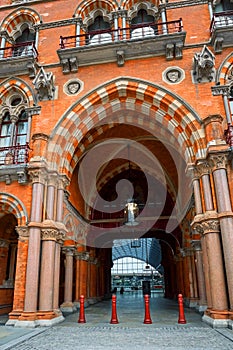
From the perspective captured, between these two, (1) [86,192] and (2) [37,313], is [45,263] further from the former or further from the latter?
(1) [86,192]

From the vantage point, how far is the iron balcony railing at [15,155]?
10.6m

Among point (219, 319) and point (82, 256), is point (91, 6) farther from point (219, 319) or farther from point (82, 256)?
point (219, 319)

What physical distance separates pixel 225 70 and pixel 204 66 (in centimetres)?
93

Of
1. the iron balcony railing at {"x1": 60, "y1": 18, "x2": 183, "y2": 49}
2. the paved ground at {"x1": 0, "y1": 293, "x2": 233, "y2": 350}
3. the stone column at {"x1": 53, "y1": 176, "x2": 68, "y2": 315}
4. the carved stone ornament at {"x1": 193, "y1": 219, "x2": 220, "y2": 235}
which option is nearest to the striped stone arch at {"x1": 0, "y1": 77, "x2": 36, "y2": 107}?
the iron balcony railing at {"x1": 60, "y1": 18, "x2": 183, "y2": 49}

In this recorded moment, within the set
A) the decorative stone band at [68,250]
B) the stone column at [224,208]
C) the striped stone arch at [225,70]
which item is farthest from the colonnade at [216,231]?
the decorative stone band at [68,250]

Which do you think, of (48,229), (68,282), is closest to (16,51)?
(48,229)

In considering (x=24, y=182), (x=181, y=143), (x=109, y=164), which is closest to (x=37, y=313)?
(x=24, y=182)

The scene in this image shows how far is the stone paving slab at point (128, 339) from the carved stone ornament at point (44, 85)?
7935 mm

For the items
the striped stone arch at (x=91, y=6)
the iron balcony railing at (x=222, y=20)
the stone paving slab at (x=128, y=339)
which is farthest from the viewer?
the striped stone arch at (x=91, y=6)

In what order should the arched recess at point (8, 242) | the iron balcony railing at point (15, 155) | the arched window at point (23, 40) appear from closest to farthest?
the arched recess at point (8, 242) → the iron balcony railing at point (15, 155) → the arched window at point (23, 40)

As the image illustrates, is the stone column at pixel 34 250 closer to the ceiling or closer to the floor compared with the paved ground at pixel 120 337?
closer to the ceiling

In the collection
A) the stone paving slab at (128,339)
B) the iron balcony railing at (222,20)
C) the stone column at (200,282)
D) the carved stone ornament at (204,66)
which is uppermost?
the iron balcony railing at (222,20)

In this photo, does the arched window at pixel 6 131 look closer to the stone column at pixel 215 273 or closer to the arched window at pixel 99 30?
the arched window at pixel 99 30

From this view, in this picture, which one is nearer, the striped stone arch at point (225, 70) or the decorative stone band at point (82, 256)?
the striped stone arch at point (225, 70)
